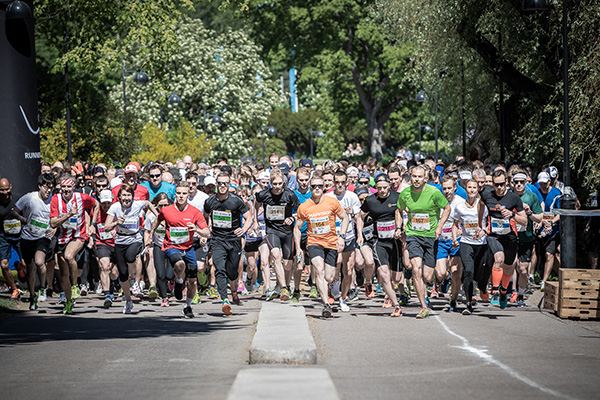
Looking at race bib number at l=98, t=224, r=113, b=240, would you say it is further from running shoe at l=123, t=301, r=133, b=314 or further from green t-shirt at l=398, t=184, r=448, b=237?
green t-shirt at l=398, t=184, r=448, b=237

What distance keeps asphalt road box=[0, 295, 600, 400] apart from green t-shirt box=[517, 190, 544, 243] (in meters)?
1.34

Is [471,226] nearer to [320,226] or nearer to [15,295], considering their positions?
[320,226]

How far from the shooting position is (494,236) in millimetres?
14281

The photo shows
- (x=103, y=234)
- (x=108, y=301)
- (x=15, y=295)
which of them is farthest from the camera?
(x=15, y=295)

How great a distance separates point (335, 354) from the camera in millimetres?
10555

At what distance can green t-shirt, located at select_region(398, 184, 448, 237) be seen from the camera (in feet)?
44.7

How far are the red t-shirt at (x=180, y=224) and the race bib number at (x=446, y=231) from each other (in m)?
3.59

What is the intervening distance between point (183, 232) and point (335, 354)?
414cm

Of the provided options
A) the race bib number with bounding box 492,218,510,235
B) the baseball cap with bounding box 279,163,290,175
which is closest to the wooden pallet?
the race bib number with bounding box 492,218,510,235

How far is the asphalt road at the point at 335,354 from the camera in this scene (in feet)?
28.3

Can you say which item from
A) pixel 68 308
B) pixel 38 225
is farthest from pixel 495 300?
pixel 38 225

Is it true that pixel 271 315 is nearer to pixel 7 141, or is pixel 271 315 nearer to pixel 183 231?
pixel 183 231

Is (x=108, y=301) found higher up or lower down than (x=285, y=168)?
lower down

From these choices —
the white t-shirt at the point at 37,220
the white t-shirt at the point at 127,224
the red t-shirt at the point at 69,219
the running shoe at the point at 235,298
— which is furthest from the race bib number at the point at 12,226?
the running shoe at the point at 235,298
